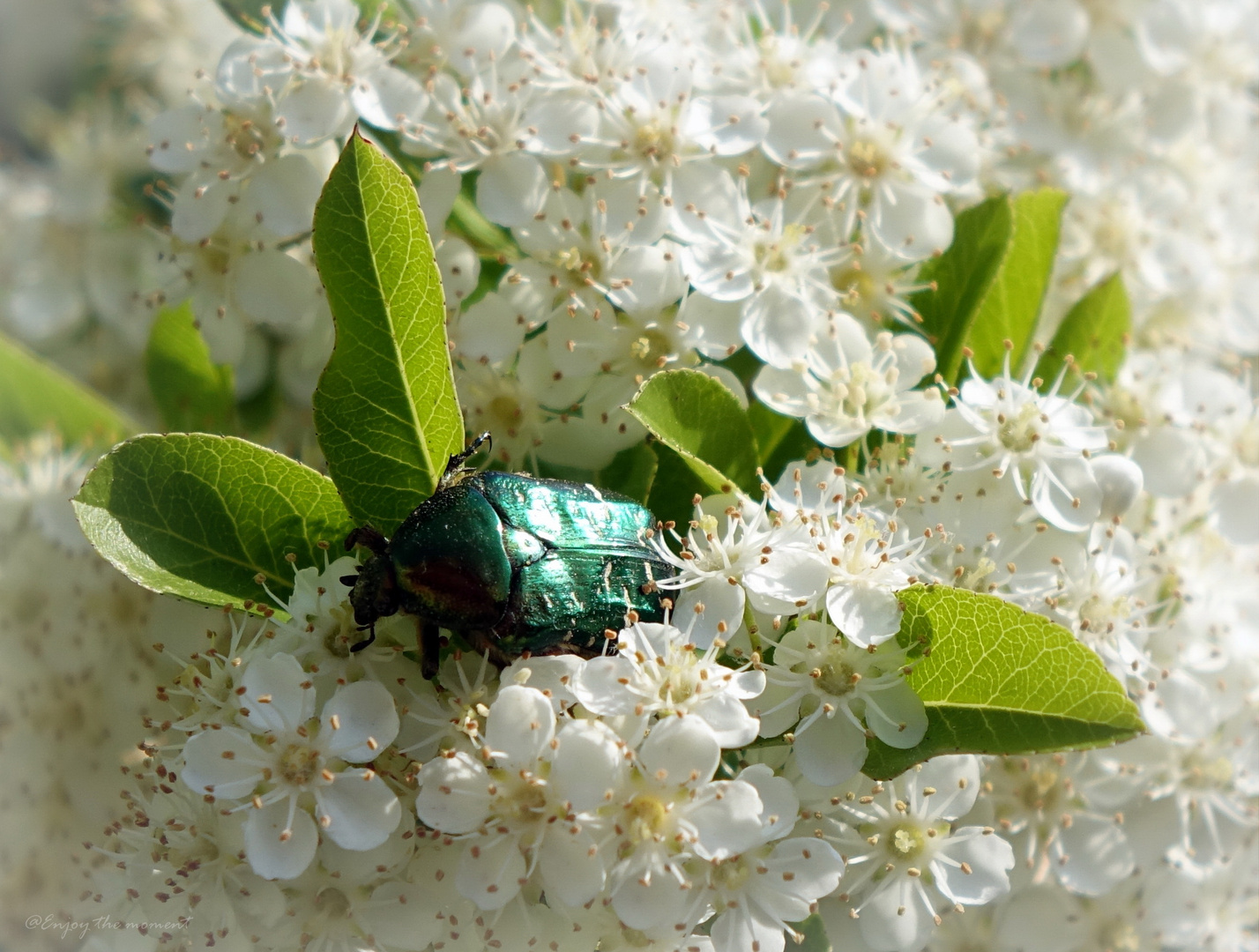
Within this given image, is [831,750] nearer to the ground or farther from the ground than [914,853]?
farther from the ground

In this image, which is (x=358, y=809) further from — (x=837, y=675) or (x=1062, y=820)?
(x=1062, y=820)

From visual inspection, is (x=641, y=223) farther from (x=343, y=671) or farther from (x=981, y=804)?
(x=981, y=804)

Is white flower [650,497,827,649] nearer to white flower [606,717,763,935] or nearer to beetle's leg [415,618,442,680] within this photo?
white flower [606,717,763,935]

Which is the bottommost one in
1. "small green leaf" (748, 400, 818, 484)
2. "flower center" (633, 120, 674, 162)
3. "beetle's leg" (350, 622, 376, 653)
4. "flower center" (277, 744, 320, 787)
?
"flower center" (277, 744, 320, 787)

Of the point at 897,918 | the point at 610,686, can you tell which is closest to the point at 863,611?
the point at 610,686

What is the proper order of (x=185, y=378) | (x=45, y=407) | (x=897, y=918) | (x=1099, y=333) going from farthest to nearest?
(x=45, y=407) → (x=185, y=378) → (x=1099, y=333) → (x=897, y=918)

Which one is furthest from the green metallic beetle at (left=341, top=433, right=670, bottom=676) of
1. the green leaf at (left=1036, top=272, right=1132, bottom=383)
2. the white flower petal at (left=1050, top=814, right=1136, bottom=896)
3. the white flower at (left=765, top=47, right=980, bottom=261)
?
the green leaf at (left=1036, top=272, right=1132, bottom=383)

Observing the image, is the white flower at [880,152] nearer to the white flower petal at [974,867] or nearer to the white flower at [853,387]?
the white flower at [853,387]
